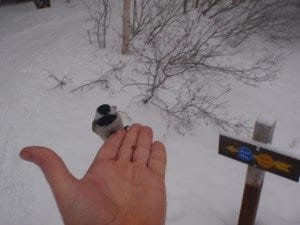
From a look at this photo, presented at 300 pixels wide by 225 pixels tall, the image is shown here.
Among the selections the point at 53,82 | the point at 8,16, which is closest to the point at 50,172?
the point at 53,82

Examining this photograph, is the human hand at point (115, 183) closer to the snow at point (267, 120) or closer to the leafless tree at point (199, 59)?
the snow at point (267, 120)

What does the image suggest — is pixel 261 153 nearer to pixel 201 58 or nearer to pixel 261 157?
pixel 261 157

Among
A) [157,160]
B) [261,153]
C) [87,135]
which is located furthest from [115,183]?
[87,135]

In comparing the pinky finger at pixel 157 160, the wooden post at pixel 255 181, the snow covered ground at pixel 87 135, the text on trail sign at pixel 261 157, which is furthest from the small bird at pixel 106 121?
the snow covered ground at pixel 87 135

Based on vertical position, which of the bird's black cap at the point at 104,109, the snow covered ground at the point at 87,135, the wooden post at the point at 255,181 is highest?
the bird's black cap at the point at 104,109

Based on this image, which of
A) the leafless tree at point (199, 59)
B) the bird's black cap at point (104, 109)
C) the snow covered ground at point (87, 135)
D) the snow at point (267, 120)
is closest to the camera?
the bird's black cap at point (104, 109)

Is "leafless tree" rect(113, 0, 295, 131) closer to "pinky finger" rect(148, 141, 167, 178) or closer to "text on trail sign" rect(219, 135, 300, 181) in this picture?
"text on trail sign" rect(219, 135, 300, 181)
